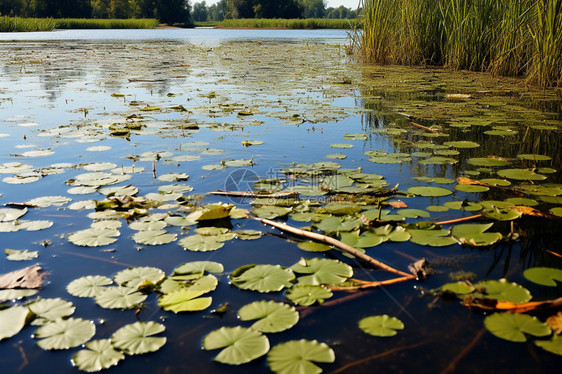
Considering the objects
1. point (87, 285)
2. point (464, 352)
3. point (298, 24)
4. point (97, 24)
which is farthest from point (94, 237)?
point (298, 24)

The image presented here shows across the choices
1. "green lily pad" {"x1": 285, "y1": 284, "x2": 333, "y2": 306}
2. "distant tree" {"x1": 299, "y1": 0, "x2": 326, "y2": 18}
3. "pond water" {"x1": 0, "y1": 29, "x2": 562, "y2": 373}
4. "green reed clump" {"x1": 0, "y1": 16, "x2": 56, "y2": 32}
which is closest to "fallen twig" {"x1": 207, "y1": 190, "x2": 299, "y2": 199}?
"pond water" {"x1": 0, "y1": 29, "x2": 562, "y2": 373}

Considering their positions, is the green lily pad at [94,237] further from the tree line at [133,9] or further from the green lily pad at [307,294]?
the tree line at [133,9]

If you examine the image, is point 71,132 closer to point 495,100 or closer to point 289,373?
point 289,373

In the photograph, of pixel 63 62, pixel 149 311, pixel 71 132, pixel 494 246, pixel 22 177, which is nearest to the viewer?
pixel 149 311

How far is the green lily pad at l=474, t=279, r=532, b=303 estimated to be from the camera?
1.21 metres

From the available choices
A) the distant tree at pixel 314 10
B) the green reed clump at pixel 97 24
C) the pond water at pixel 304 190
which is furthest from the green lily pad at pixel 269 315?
the distant tree at pixel 314 10

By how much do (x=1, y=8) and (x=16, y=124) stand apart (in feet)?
143

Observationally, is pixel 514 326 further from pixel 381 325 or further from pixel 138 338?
pixel 138 338

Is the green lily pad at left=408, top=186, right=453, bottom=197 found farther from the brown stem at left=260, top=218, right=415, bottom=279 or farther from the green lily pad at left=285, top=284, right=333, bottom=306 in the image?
the green lily pad at left=285, top=284, right=333, bottom=306

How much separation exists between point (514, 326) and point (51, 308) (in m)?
1.18

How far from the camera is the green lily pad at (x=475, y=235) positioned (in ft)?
5.02

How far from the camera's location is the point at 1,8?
3834 centimetres

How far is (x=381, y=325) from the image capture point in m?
1.12

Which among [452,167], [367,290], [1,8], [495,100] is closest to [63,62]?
[495,100]
